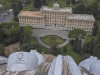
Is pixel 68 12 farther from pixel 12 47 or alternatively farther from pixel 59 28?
pixel 12 47

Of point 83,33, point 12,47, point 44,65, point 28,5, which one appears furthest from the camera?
point 28,5

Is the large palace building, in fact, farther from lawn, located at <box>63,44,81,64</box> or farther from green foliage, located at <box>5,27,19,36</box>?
lawn, located at <box>63,44,81,64</box>

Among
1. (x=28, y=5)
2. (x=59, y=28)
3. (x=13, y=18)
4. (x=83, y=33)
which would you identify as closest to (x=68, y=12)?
(x=59, y=28)

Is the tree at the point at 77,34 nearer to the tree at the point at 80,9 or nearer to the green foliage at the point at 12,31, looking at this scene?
the green foliage at the point at 12,31

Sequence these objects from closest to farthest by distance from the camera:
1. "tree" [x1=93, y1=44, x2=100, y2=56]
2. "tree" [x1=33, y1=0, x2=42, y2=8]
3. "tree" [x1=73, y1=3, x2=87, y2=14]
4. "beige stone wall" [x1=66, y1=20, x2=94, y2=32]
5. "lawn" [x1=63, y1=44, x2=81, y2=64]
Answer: "tree" [x1=93, y1=44, x2=100, y2=56]
"lawn" [x1=63, y1=44, x2=81, y2=64]
"beige stone wall" [x1=66, y1=20, x2=94, y2=32]
"tree" [x1=73, y1=3, x2=87, y2=14]
"tree" [x1=33, y1=0, x2=42, y2=8]

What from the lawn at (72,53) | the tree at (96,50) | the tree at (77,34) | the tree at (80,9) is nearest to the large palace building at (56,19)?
the tree at (80,9)

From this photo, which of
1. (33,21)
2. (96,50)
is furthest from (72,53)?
(33,21)

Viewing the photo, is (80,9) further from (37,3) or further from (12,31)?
(12,31)

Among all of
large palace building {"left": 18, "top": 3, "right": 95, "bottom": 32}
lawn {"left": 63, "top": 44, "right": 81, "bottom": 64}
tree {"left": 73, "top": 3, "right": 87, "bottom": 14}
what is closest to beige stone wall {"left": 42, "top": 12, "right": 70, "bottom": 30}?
large palace building {"left": 18, "top": 3, "right": 95, "bottom": 32}
